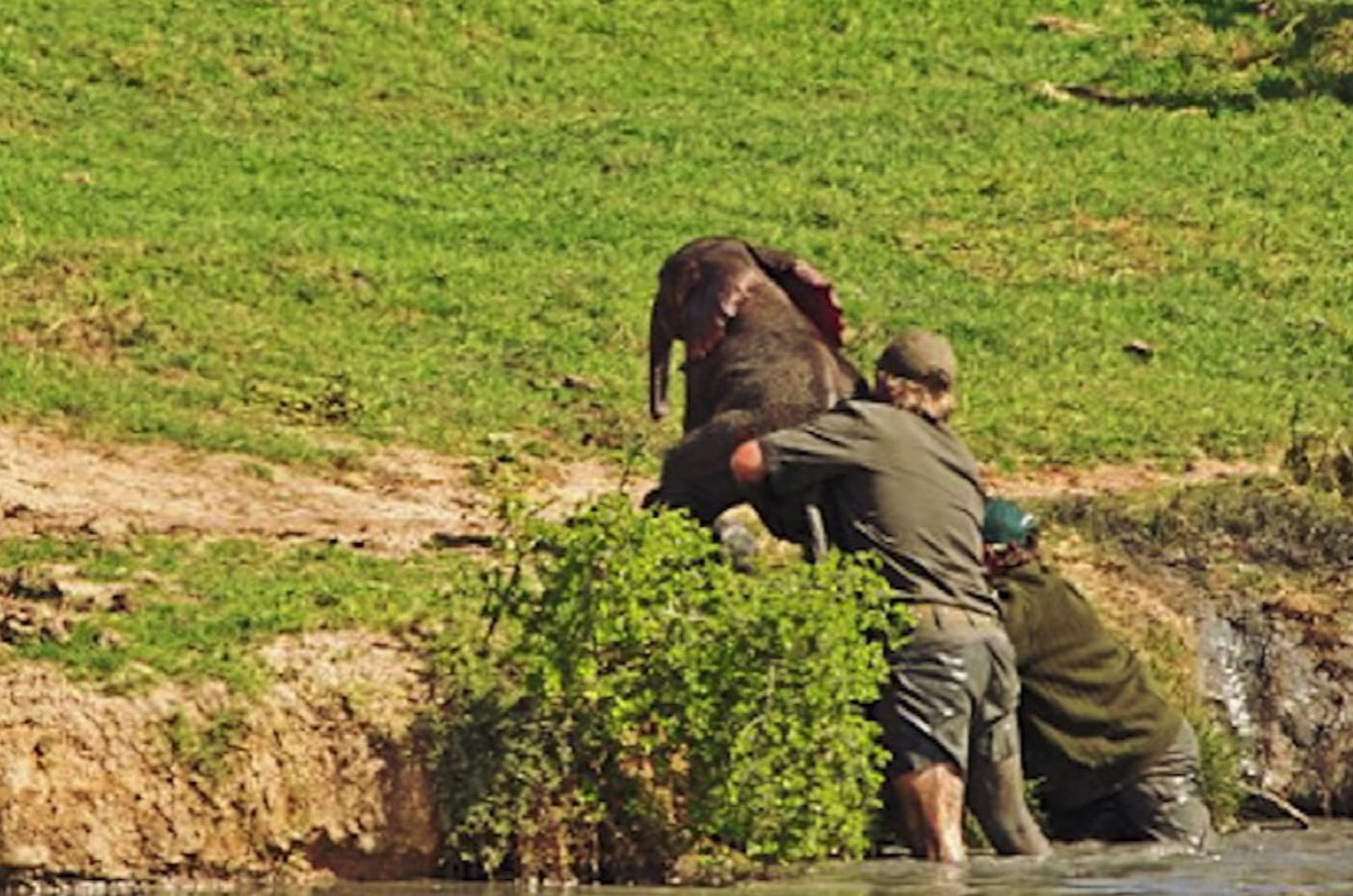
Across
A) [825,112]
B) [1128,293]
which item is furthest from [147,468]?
[825,112]

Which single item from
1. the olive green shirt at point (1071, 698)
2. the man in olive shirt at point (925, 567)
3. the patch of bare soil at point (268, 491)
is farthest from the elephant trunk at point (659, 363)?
the man in olive shirt at point (925, 567)

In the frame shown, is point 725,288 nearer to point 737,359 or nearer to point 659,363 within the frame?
point 737,359

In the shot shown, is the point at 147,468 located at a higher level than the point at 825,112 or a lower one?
lower

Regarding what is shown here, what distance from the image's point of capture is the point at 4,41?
22906mm

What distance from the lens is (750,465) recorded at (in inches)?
503

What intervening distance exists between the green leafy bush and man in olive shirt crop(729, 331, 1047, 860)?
15cm

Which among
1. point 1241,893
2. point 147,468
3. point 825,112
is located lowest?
point 1241,893

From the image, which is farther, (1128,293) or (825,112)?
(825,112)

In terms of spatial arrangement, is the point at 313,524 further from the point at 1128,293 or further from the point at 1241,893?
the point at 1128,293

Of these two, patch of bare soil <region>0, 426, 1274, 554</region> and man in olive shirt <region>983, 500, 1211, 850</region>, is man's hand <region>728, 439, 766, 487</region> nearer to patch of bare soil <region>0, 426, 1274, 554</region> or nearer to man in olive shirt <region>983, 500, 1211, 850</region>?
man in olive shirt <region>983, 500, 1211, 850</region>

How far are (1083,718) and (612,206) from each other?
26.7 ft

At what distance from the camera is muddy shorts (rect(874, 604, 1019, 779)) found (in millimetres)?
12656

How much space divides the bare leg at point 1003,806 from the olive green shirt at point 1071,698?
1.48 feet

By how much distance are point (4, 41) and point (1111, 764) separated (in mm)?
10865
